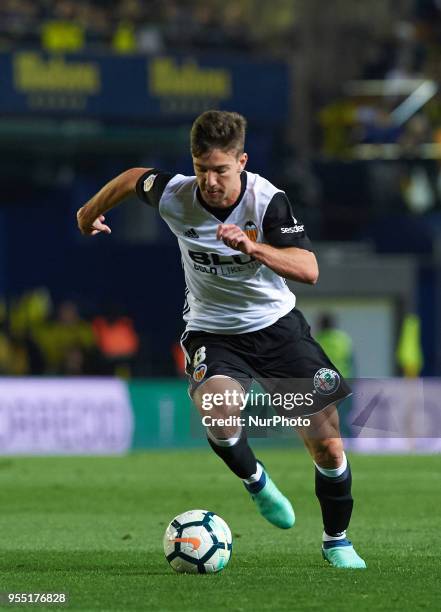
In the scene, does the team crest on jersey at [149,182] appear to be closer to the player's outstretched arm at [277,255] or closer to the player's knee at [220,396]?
the player's outstretched arm at [277,255]

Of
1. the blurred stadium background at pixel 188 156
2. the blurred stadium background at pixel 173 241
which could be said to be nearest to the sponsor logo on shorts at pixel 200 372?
the blurred stadium background at pixel 173 241

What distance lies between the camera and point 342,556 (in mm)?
7285

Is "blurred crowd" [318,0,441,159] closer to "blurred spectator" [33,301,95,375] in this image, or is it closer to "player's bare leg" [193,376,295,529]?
"blurred spectator" [33,301,95,375]

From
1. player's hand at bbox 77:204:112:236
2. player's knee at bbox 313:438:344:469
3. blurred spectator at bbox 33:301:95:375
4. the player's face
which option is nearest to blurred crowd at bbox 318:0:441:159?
blurred spectator at bbox 33:301:95:375

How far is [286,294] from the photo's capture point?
7496mm

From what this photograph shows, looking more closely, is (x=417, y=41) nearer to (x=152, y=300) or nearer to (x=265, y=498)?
(x=152, y=300)

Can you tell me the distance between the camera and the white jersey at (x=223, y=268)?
23.3 ft

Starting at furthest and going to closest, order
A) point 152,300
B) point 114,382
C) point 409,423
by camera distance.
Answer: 1. point 152,300
2. point 114,382
3. point 409,423

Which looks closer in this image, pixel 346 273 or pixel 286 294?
pixel 286 294

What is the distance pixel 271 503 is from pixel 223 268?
133 cm

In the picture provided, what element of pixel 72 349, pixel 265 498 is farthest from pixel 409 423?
pixel 265 498

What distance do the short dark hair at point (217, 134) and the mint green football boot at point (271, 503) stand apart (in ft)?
5.92

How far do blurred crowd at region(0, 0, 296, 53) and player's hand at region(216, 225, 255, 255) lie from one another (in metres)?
16.8

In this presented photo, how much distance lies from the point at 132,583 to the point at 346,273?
1804 cm
